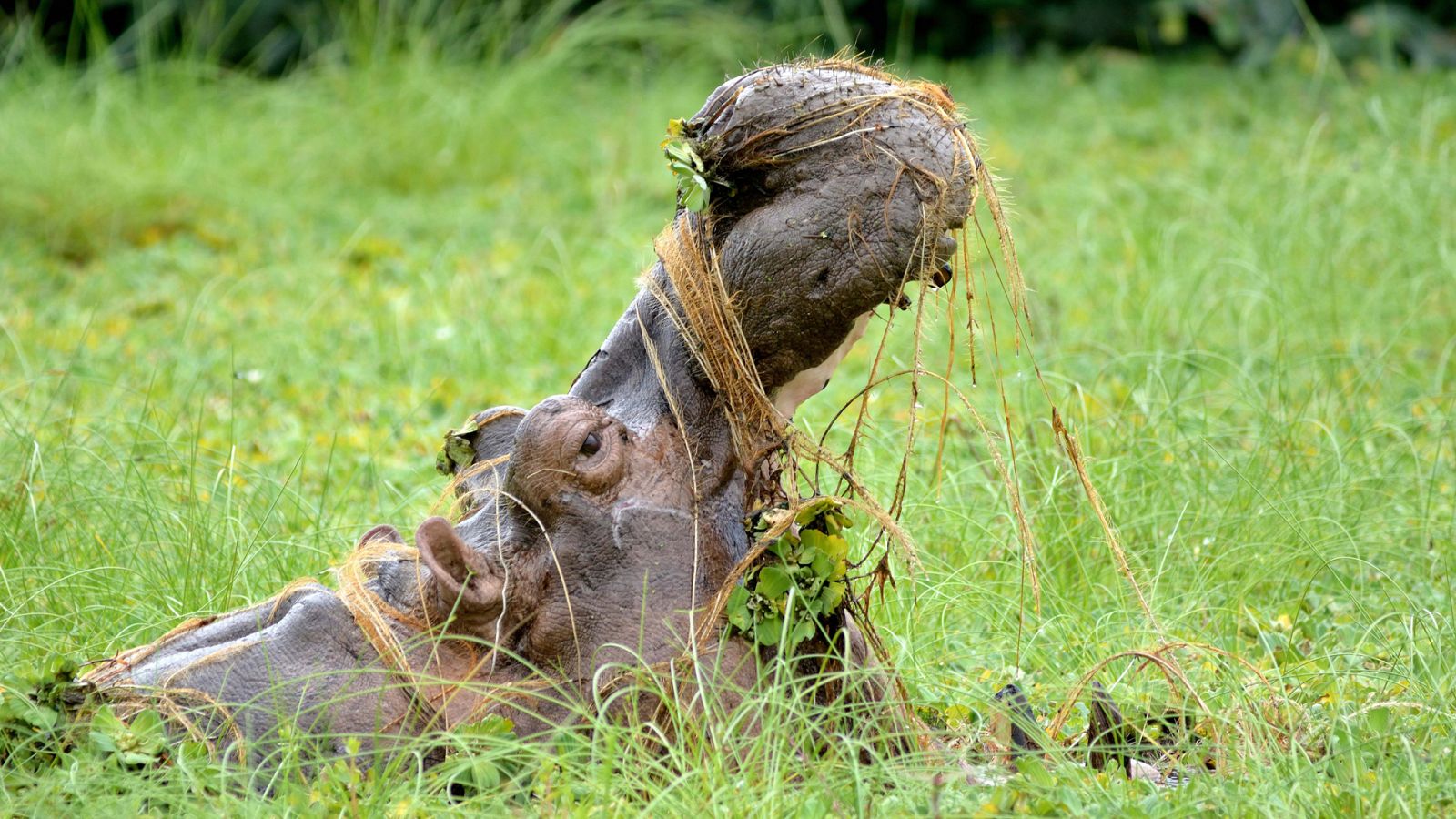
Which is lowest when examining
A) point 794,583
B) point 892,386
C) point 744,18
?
point 892,386

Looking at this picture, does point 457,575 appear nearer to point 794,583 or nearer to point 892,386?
point 794,583

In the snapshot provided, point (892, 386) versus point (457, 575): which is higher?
point (457, 575)

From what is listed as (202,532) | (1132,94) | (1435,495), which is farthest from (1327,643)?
(1132,94)

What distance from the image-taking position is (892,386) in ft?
14.0

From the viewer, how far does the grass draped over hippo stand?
189 cm

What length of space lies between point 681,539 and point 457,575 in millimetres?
282

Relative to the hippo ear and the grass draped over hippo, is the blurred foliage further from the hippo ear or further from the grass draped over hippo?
the hippo ear

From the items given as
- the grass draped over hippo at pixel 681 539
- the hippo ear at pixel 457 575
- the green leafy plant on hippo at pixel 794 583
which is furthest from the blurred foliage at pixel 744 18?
the hippo ear at pixel 457 575

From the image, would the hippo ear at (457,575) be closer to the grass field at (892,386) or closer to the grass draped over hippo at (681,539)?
the grass draped over hippo at (681,539)

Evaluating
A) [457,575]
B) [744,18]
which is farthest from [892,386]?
[744,18]

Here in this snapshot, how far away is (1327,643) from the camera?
2.64m

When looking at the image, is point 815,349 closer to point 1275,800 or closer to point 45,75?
point 1275,800

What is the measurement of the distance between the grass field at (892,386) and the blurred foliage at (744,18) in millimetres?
231

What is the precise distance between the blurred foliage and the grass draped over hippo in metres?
5.08
